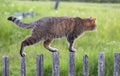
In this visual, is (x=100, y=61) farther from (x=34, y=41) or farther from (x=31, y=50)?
(x=31, y=50)

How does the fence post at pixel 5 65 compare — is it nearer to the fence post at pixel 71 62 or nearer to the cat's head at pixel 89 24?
the fence post at pixel 71 62

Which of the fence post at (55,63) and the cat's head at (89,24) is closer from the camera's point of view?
the fence post at (55,63)

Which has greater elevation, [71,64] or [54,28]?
[54,28]

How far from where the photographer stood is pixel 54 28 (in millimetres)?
4941

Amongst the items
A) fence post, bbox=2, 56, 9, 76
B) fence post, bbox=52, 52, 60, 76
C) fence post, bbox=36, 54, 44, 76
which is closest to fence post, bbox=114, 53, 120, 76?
fence post, bbox=52, 52, 60, 76

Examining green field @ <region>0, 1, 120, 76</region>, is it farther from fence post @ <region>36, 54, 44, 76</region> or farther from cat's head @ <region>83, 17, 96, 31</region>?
cat's head @ <region>83, 17, 96, 31</region>

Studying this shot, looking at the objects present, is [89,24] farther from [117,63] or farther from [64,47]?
[64,47]

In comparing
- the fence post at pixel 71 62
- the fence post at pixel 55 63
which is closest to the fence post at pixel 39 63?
the fence post at pixel 55 63

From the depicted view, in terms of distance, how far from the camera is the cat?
488cm

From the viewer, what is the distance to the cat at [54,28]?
192 inches

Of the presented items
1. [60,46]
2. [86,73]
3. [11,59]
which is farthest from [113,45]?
[86,73]

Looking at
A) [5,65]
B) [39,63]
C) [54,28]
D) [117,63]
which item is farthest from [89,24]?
[5,65]

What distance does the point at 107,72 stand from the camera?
5.88 metres

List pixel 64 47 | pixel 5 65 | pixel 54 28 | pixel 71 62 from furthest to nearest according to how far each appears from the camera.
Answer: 1. pixel 64 47
2. pixel 5 65
3. pixel 71 62
4. pixel 54 28
